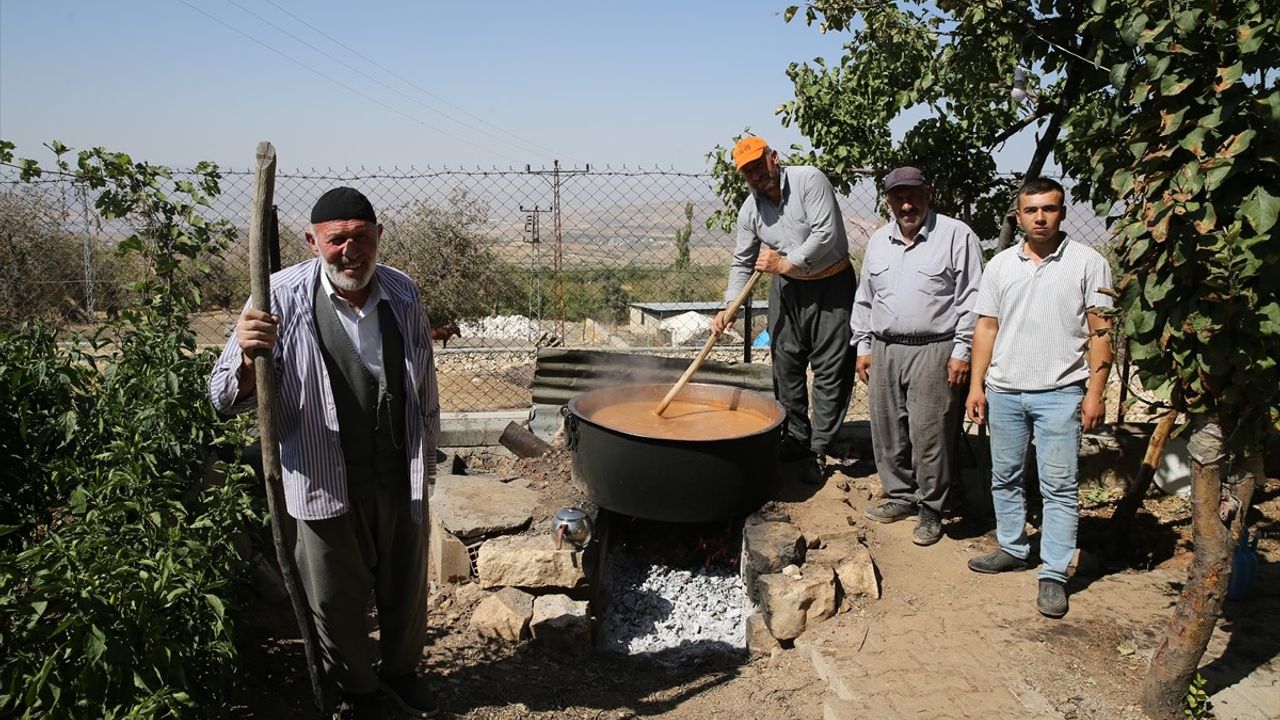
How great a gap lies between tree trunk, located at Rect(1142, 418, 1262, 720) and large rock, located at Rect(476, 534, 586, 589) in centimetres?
261

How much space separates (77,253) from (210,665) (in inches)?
477

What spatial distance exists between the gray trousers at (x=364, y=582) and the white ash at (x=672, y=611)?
4.90 feet

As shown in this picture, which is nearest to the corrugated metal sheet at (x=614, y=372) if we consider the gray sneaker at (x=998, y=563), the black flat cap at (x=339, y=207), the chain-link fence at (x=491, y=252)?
the chain-link fence at (x=491, y=252)

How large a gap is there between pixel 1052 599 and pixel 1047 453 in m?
0.67

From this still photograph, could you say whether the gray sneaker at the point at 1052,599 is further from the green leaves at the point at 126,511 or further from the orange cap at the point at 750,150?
the green leaves at the point at 126,511

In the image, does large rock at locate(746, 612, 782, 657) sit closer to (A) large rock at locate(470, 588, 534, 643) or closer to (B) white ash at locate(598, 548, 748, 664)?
(B) white ash at locate(598, 548, 748, 664)

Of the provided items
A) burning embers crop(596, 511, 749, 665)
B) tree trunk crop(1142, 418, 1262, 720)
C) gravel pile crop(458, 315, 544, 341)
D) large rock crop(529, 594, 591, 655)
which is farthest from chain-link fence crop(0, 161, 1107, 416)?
tree trunk crop(1142, 418, 1262, 720)

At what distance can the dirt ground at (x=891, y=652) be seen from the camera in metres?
3.56

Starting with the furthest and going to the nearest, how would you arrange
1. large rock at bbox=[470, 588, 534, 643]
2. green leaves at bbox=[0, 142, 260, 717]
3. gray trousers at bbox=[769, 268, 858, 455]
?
gray trousers at bbox=[769, 268, 858, 455] < large rock at bbox=[470, 588, 534, 643] < green leaves at bbox=[0, 142, 260, 717]

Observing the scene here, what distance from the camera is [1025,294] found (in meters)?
4.10

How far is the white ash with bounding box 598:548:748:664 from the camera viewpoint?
470cm

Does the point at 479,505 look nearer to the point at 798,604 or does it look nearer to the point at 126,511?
the point at 798,604

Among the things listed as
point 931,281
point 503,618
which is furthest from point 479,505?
point 931,281

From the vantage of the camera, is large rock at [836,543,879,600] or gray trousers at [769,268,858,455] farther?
gray trousers at [769,268,858,455]
